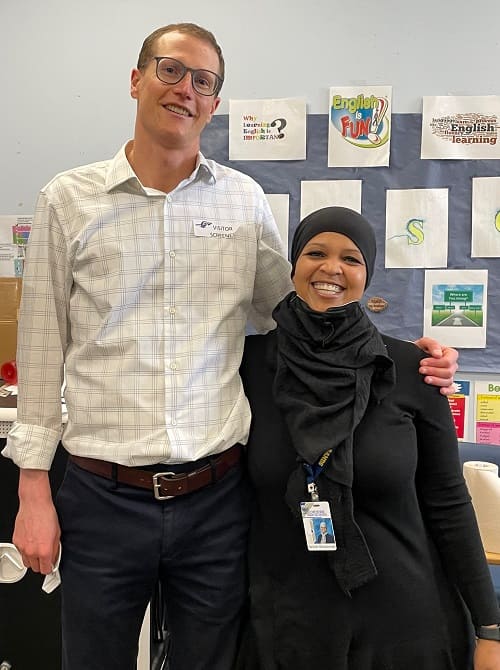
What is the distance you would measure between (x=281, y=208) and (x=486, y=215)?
0.78 m

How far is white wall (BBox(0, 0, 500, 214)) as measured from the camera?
7.27ft

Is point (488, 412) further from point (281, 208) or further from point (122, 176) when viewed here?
point (122, 176)

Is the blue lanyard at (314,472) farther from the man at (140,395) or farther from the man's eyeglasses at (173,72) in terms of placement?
the man's eyeglasses at (173,72)

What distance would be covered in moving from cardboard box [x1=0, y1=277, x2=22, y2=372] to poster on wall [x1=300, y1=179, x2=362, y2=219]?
1.17 m

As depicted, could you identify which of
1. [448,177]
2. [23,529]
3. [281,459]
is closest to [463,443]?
[448,177]

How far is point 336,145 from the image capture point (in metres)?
2.27

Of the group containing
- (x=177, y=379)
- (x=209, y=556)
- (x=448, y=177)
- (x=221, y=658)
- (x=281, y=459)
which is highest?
(x=448, y=177)

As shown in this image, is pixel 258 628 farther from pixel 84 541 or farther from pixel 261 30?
pixel 261 30

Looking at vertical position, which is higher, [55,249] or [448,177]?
[448,177]

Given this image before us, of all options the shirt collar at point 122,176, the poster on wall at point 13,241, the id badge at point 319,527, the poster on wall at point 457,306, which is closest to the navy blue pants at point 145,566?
the id badge at point 319,527

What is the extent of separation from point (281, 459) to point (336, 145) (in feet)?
4.84

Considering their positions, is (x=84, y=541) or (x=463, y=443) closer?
(x=84, y=541)

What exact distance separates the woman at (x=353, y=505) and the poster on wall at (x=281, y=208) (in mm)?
1072

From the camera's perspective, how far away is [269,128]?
2281mm
